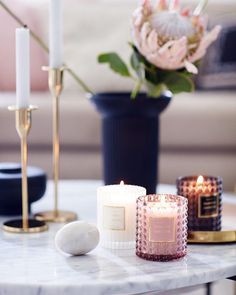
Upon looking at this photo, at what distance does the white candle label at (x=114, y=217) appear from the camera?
3.46 ft

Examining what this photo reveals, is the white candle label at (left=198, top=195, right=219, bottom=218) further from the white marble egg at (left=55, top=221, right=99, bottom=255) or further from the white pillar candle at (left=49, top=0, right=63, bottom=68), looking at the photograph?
the white pillar candle at (left=49, top=0, right=63, bottom=68)

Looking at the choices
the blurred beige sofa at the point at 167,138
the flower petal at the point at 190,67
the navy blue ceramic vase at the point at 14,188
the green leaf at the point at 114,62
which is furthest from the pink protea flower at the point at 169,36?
the blurred beige sofa at the point at 167,138

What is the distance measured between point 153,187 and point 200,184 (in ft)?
0.81

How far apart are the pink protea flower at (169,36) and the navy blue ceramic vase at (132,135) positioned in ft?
0.32

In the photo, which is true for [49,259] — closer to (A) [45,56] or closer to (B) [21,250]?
(B) [21,250]

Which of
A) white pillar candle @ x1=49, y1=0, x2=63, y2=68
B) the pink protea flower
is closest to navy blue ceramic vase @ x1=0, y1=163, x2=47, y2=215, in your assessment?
white pillar candle @ x1=49, y1=0, x2=63, y2=68

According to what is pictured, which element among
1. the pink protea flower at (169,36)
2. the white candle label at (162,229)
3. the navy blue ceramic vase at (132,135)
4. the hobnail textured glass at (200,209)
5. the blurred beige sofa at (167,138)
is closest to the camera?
the white candle label at (162,229)

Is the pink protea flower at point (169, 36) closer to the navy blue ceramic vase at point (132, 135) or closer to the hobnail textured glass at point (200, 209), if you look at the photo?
the navy blue ceramic vase at point (132, 135)

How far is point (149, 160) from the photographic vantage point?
137 centimetres

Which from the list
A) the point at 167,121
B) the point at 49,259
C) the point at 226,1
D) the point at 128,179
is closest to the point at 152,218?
the point at 49,259

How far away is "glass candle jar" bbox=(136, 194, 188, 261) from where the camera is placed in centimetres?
97

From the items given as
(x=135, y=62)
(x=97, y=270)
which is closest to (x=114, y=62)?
(x=135, y=62)

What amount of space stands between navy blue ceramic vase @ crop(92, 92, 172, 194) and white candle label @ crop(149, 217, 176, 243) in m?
0.40

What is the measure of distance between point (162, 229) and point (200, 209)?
0.18 m
